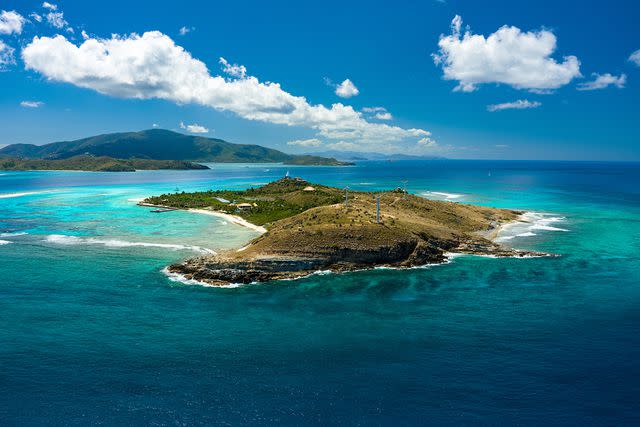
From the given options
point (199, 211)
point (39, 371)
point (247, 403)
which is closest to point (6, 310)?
point (39, 371)

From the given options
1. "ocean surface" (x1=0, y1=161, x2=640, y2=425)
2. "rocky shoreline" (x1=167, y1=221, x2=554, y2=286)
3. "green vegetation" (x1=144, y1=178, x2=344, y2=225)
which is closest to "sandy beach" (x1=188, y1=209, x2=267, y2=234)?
"green vegetation" (x1=144, y1=178, x2=344, y2=225)

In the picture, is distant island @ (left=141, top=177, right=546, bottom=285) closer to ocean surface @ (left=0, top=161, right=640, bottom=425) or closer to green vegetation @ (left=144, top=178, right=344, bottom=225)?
ocean surface @ (left=0, top=161, right=640, bottom=425)

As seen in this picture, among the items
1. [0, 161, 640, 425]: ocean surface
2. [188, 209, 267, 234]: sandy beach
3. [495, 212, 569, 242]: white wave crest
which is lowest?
[0, 161, 640, 425]: ocean surface

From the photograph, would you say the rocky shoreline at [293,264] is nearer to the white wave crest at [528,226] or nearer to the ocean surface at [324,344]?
the ocean surface at [324,344]

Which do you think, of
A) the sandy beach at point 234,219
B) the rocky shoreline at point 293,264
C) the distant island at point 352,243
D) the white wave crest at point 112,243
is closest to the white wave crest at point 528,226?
the distant island at point 352,243

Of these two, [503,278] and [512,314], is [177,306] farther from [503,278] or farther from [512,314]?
[503,278]

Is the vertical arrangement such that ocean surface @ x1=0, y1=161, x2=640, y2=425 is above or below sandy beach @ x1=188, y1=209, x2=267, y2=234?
below

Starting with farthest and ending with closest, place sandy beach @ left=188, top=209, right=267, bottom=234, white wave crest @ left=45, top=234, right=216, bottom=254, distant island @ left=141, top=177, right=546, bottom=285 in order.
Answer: sandy beach @ left=188, top=209, right=267, bottom=234
white wave crest @ left=45, top=234, right=216, bottom=254
distant island @ left=141, top=177, right=546, bottom=285
